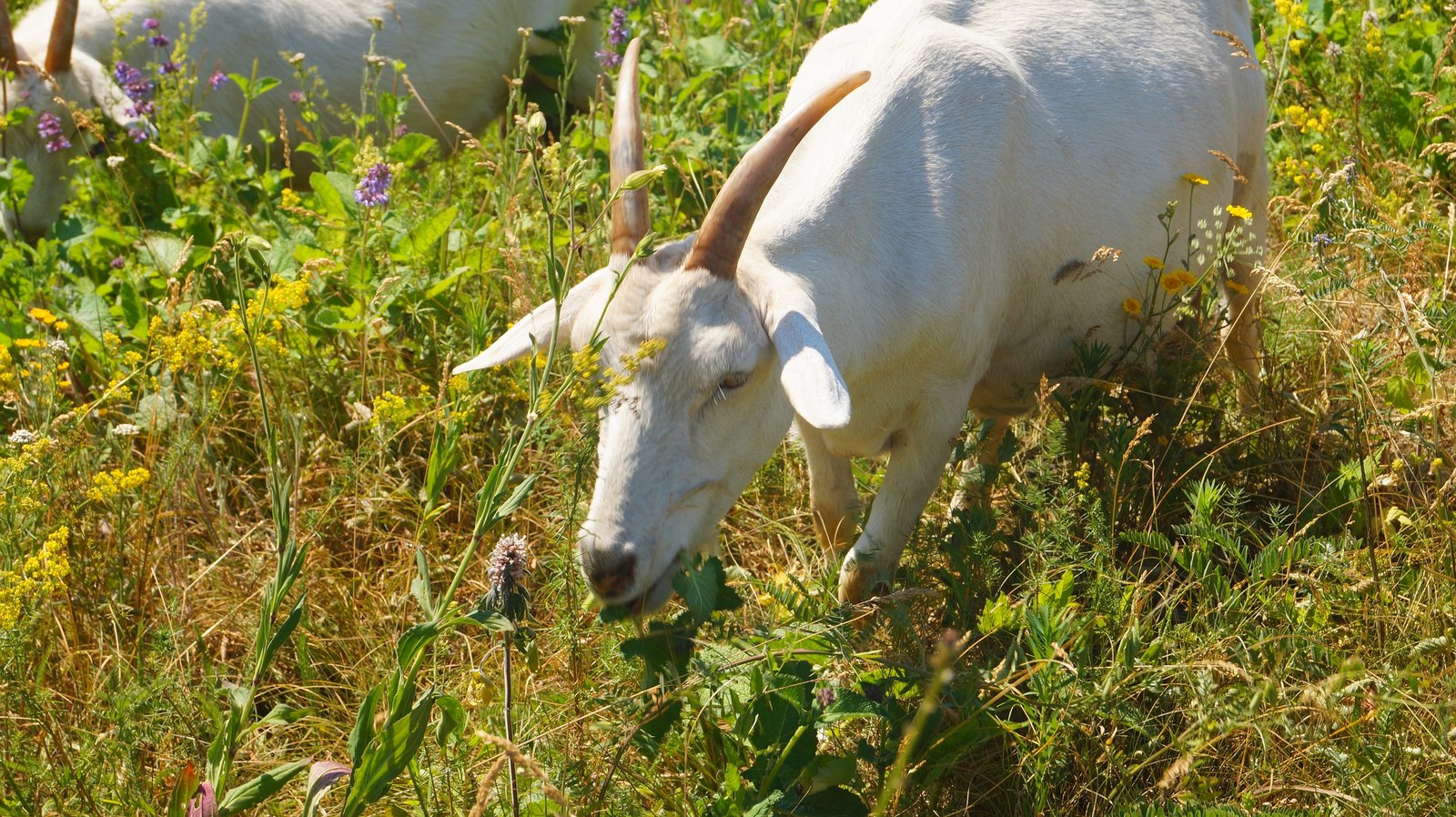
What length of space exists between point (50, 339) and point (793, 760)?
3007 millimetres

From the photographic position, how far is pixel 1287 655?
8.77 feet

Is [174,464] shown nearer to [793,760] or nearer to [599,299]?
[599,299]

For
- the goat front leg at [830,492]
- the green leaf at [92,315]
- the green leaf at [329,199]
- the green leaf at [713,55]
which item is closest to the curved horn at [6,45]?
the green leaf at [92,315]

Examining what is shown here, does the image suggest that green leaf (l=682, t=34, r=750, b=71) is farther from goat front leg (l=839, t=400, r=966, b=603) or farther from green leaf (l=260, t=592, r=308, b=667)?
green leaf (l=260, t=592, r=308, b=667)

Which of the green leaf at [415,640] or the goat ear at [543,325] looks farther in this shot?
the goat ear at [543,325]

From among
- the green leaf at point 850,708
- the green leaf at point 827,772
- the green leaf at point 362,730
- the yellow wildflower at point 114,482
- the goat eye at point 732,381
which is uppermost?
the goat eye at point 732,381

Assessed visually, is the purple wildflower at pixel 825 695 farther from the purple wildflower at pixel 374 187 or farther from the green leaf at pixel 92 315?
the green leaf at pixel 92 315

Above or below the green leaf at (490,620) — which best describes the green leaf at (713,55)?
below

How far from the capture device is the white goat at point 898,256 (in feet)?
8.51

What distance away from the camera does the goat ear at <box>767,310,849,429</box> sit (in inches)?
89.9

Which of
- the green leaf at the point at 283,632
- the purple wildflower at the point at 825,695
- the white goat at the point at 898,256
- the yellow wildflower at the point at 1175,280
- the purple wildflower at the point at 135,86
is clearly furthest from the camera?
the purple wildflower at the point at 135,86

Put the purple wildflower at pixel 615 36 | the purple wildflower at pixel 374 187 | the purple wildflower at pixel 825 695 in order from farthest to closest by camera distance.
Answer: the purple wildflower at pixel 615 36
the purple wildflower at pixel 374 187
the purple wildflower at pixel 825 695

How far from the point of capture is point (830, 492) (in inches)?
139

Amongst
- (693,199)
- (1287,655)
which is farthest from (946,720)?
(693,199)
